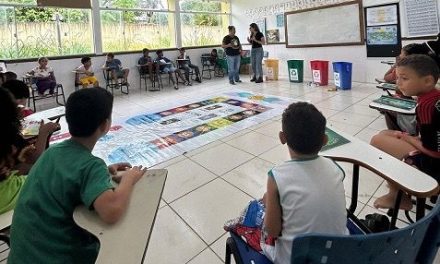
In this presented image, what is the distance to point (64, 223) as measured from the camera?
853 mm

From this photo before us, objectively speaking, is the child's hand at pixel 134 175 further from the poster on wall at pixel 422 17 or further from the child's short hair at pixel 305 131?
the poster on wall at pixel 422 17

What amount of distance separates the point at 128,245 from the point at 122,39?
294 inches

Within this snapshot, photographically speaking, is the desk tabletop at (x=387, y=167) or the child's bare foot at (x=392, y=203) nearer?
the desk tabletop at (x=387, y=167)

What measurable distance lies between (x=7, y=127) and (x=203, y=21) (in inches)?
335

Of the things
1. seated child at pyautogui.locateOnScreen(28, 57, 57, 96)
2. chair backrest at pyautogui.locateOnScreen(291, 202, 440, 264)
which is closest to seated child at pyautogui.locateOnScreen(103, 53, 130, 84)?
seated child at pyautogui.locateOnScreen(28, 57, 57, 96)

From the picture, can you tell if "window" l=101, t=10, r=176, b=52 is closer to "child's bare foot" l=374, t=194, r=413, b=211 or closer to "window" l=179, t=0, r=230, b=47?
"window" l=179, t=0, r=230, b=47

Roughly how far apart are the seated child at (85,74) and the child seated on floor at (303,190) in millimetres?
6150

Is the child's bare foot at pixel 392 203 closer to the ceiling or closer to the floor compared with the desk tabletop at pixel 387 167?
closer to the floor

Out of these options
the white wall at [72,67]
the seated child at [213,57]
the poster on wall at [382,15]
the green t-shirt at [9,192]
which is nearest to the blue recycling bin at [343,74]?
the poster on wall at [382,15]

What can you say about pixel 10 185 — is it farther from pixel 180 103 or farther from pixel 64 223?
pixel 180 103

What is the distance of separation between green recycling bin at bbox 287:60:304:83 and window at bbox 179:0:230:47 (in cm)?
345

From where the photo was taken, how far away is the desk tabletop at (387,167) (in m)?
0.99

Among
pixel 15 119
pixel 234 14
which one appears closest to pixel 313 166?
pixel 15 119

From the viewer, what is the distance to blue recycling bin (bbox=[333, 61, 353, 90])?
5500 millimetres
